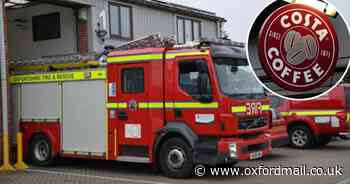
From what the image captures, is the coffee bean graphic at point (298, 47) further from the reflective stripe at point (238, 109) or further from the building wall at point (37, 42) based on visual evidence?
the building wall at point (37, 42)

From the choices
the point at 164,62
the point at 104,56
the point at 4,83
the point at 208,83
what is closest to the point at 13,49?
the point at 4,83

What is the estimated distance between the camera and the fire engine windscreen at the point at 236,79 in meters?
10.3

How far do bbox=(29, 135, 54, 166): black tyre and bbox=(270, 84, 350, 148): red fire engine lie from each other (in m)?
6.33

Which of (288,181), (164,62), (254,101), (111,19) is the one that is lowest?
(288,181)

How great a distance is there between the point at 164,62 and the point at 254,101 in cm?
204

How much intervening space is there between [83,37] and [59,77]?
140 inches

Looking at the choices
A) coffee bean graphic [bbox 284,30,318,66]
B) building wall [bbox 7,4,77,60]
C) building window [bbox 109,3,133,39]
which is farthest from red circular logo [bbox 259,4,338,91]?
building window [bbox 109,3,133,39]

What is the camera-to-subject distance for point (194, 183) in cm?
1016

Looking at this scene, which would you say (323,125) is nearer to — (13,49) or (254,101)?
(254,101)

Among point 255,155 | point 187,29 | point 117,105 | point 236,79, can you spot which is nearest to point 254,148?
point 255,155

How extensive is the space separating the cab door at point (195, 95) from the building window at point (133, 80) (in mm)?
702

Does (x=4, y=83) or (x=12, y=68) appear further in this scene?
(x=12, y=68)

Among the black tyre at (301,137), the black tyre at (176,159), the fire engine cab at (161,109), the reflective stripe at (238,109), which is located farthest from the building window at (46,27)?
the reflective stripe at (238,109)

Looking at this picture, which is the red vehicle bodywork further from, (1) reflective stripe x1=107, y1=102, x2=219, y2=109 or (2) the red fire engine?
(2) the red fire engine
